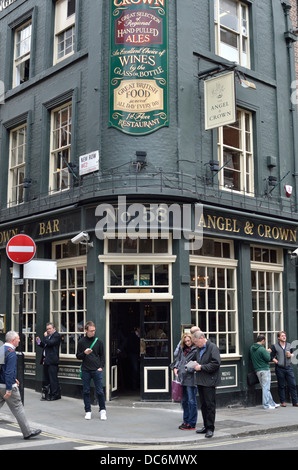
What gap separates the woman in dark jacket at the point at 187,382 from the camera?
35.7ft

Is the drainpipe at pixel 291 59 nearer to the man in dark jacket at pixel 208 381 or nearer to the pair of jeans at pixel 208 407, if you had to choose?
the man in dark jacket at pixel 208 381

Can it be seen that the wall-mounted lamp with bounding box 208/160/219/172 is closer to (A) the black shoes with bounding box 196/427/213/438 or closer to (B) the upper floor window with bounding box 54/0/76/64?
(B) the upper floor window with bounding box 54/0/76/64

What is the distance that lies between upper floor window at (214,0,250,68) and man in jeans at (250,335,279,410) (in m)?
7.88

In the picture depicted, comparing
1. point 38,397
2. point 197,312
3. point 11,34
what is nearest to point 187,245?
point 197,312

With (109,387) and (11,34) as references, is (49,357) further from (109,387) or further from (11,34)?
(11,34)

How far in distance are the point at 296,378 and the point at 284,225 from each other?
4290mm

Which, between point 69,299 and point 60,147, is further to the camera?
point 60,147

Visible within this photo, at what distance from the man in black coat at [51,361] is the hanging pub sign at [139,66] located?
5.25 metres

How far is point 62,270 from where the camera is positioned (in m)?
15.7

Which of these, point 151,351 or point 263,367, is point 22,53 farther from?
point 263,367

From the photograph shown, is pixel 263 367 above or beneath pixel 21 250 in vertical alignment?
beneath

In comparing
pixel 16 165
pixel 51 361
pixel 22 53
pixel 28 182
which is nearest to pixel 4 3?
pixel 22 53

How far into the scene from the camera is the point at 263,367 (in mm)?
14969

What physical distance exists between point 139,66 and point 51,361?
24.4 ft
